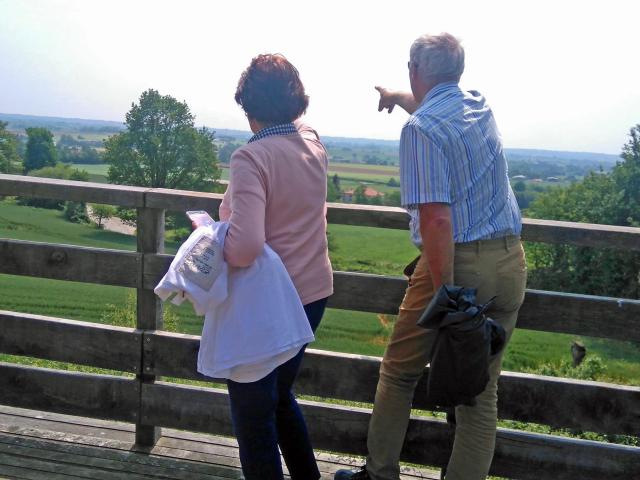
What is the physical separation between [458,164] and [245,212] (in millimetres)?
732

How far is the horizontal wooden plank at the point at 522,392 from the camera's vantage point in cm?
309

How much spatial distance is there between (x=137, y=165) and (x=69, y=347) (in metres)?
4.75

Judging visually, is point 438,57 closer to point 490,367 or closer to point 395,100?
point 395,100

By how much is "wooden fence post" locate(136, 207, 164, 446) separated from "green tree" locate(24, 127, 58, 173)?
9.58 m

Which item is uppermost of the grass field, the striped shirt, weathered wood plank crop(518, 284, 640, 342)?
the striped shirt

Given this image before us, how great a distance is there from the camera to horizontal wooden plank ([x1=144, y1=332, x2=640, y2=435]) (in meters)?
3.09

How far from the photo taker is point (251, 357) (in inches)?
96.5

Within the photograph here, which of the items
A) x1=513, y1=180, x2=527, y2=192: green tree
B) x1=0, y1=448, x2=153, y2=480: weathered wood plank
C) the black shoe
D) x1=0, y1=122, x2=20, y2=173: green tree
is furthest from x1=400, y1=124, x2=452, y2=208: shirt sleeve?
x1=513, y1=180, x2=527, y2=192: green tree

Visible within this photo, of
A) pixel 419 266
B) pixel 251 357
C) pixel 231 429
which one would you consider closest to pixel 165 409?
pixel 231 429

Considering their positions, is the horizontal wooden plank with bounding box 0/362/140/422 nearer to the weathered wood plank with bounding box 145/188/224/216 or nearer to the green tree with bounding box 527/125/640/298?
the weathered wood plank with bounding box 145/188/224/216

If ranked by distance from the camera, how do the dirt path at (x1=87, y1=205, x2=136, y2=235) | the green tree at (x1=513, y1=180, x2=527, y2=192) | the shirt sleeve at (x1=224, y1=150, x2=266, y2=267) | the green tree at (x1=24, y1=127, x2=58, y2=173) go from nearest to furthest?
the shirt sleeve at (x1=224, y1=150, x2=266, y2=267), the dirt path at (x1=87, y1=205, x2=136, y2=235), the green tree at (x1=24, y1=127, x2=58, y2=173), the green tree at (x1=513, y1=180, x2=527, y2=192)

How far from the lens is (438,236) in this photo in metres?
2.47

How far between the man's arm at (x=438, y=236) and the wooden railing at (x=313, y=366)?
0.58m

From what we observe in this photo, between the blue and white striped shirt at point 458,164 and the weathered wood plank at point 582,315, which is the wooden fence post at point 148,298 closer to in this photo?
the blue and white striped shirt at point 458,164
